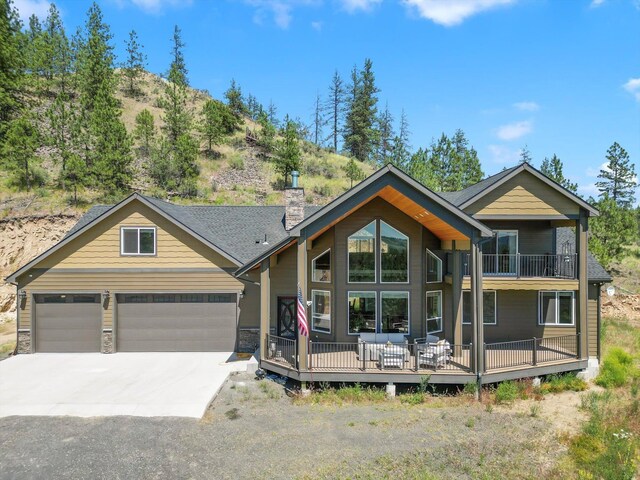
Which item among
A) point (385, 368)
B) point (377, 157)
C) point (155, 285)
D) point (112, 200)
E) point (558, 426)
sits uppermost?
point (377, 157)

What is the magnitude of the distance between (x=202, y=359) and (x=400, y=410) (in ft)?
26.4

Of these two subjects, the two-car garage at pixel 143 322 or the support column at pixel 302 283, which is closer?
the support column at pixel 302 283

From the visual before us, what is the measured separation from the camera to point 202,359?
14.4 m

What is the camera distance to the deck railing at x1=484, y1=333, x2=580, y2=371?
11531 millimetres

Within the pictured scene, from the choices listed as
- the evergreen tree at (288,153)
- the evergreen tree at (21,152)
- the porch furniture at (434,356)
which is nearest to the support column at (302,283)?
the porch furniture at (434,356)

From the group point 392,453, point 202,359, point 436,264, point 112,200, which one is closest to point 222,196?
point 112,200

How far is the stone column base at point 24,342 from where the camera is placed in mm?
15078

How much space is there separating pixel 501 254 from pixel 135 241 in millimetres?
14741

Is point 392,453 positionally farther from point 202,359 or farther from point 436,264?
point 202,359

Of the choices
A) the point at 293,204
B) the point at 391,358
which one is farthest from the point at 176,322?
the point at 391,358

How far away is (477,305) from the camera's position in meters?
11.0

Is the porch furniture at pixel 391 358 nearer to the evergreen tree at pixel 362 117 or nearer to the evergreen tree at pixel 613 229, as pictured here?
the evergreen tree at pixel 613 229

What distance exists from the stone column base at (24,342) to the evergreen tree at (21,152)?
47.9ft

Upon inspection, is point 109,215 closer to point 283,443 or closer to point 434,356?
point 283,443
